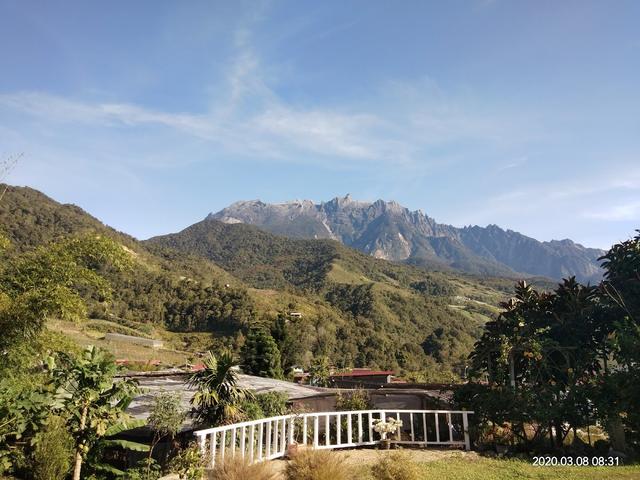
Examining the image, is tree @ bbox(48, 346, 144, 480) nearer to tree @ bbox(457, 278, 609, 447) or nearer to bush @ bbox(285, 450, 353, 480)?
bush @ bbox(285, 450, 353, 480)

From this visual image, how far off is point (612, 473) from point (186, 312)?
9249 cm

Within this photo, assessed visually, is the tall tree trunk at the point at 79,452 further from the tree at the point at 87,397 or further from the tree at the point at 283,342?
the tree at the point at 283,342

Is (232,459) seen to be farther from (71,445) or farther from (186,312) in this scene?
(186,312)

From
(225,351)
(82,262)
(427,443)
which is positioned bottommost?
(427,443)

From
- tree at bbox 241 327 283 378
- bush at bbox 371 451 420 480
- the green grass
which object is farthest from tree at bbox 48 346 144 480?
tree at bbox 241 327 283 378

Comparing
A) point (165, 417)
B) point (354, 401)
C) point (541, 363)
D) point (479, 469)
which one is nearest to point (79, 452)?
point (165, 417)

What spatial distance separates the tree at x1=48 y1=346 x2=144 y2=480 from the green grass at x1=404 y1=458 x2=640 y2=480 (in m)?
6.26

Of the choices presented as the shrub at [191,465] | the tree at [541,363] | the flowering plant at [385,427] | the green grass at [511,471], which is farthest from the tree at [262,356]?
the shrub at [191,465]

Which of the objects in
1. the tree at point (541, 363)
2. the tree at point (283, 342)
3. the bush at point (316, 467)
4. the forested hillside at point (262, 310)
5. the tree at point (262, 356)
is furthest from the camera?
the forested hillside at point (262, 310)

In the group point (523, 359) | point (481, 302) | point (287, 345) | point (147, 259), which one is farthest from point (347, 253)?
point (523, 359)

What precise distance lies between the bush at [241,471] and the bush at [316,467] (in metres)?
0.38

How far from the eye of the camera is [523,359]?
14.9 meters

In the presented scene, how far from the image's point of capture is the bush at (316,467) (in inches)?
250

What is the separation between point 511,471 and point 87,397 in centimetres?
856
